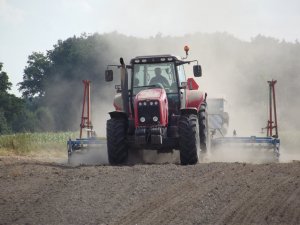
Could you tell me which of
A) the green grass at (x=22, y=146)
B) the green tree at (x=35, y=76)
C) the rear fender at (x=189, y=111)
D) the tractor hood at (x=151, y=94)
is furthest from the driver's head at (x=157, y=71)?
the green tree at (x=35, y=76)

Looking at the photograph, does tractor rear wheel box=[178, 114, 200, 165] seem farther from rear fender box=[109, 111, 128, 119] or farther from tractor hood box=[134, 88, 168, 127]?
rear fender box=[109, 111, 128, 119]

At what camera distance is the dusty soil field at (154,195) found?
8883 mm

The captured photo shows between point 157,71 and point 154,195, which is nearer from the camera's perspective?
point 154,195

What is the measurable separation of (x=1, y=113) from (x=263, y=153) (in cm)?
4277

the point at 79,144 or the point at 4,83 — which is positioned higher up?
the point at 4,83

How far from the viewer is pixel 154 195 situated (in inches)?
398

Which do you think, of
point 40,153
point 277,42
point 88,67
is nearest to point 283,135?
point 40,153

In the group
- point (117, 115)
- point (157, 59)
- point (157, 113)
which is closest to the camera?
point (157, 113)

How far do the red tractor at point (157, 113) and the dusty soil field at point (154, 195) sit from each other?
4.43 feet

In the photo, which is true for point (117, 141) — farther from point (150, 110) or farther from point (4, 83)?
point (4, 83)

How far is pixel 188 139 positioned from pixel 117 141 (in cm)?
166

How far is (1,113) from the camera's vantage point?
185 ft

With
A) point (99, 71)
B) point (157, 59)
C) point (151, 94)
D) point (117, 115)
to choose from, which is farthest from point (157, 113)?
point (99, 71)

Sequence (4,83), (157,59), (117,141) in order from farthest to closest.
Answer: (4,83), (157,59), (117,141)
